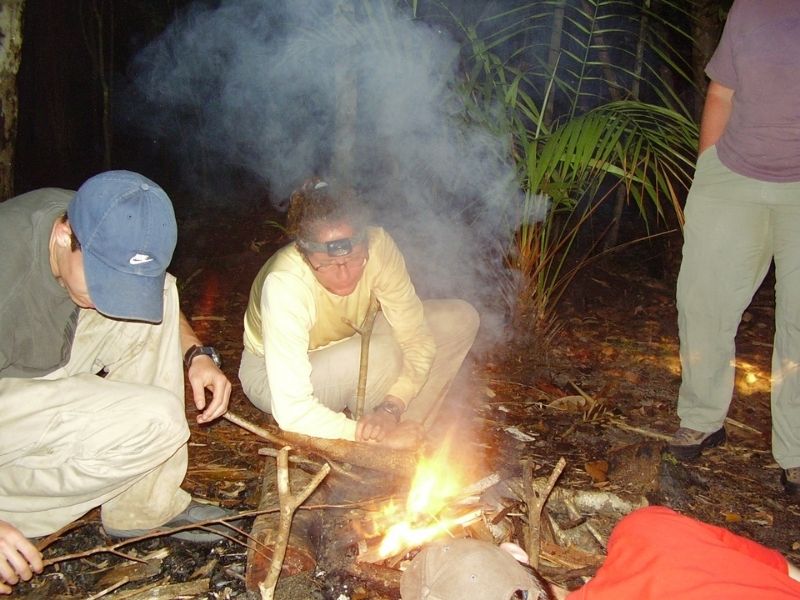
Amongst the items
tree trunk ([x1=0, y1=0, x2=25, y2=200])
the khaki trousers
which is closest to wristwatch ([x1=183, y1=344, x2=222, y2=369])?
tree trunk ([x1=0, y1=0, x2=25, y2=200])

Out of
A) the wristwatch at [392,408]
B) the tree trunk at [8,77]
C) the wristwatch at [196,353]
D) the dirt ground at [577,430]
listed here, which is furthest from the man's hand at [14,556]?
the tree trunk at [8,77]

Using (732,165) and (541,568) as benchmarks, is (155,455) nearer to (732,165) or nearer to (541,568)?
(541,568)

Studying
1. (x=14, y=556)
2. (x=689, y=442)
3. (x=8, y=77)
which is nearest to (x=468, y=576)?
(x=14, y=556)

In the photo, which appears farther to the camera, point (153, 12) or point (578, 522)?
point (153, 12)

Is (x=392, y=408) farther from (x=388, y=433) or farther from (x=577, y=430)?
(x=577, y=430)

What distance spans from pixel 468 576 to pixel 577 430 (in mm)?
2344

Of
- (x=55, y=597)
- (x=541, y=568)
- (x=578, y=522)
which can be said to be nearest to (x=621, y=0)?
(x=578, y=522)

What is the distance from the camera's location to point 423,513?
2.72 m

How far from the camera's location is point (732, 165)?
325 cm

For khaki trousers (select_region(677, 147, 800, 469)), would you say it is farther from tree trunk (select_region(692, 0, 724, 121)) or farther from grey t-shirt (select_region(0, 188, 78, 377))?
Answer: grey t-shirt (select_region(0, 188, 78, 377))

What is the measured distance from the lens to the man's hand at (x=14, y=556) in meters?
2.05

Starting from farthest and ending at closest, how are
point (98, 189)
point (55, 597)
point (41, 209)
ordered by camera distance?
point (55, 597)
point (41, 209)
point (98, 189)

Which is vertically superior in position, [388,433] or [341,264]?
[341,264]

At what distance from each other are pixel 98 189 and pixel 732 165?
299cm
